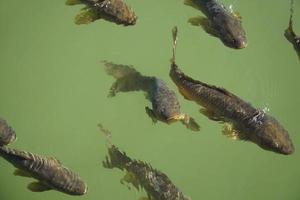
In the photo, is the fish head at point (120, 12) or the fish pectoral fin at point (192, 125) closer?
the fish head at point (120, 12)

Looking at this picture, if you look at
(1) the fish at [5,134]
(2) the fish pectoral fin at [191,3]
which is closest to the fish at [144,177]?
(1) the fish at [5,134]

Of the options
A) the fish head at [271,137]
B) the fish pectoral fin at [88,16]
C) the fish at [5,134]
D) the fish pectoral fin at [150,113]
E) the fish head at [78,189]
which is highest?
the fish pectoral fin at [88,16]

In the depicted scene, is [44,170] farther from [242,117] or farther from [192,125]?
[242,117]

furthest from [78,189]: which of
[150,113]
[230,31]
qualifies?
[230,31]

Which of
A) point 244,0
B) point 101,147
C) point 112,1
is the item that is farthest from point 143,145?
point 244,0

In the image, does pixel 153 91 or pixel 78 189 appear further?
pixel 153 91

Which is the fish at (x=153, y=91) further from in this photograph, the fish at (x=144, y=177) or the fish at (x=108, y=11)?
the fish at (x=108, y=11)

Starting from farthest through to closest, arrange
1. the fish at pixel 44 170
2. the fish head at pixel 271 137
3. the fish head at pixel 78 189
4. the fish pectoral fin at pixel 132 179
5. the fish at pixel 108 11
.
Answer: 1. the fish pectoral fin at pixel 132 179
2. the fish at pixel 108 11
3. the fish head at pixel 271 137
4. the fish head at pixel 78 189
5. the fish at pixel 44 170
